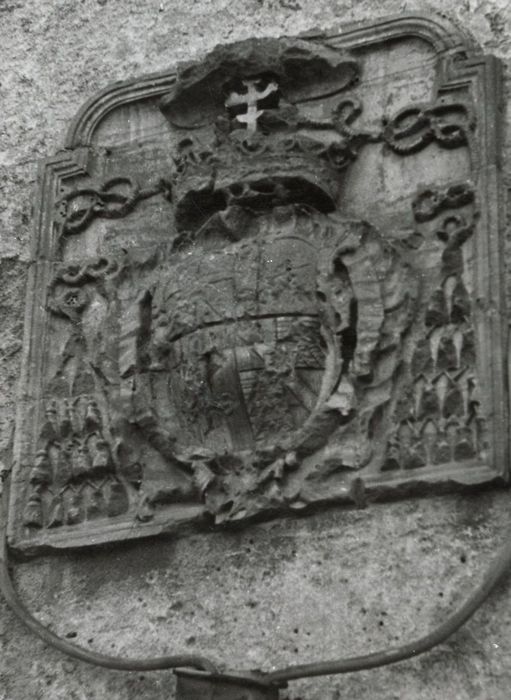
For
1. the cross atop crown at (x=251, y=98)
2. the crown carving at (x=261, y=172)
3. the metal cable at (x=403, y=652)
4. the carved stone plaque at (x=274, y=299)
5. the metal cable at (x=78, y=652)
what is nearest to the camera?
the metal cable at (x=403, y=652)

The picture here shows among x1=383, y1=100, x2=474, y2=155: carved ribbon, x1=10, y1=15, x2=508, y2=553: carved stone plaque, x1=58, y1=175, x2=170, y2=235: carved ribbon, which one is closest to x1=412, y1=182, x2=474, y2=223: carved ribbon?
x1=10, y1=15, x2=508, y2=553: carved stone plaque

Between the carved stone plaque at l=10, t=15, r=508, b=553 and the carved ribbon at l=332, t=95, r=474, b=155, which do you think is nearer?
the carved stone plaque at l=10, t=15, r=508, b=553

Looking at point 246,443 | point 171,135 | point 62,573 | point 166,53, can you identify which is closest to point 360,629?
point 246,443

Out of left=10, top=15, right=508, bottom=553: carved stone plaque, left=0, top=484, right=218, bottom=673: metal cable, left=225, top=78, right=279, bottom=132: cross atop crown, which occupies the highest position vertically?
left=225, top=78, right=279, bottom=132: cross atop crown

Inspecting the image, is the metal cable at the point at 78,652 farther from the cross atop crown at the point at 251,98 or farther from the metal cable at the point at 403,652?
the cross atop crown at the point at 251,98

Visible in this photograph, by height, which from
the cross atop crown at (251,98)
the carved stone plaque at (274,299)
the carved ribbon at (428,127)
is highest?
the cross atop crown at (251,98)

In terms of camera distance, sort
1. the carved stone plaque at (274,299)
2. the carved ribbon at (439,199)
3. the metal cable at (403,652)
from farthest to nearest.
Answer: the carved ribbon at (439,199)
the carved stone plaque at (274,299)
the metal cable at (403,652)

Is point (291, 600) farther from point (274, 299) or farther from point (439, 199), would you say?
point (439, 199)

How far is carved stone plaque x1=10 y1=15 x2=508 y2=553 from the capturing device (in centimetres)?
422

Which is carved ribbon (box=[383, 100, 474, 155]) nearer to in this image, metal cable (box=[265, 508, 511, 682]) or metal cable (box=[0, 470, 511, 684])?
metal cable (box=[0, 470, 511, 684])

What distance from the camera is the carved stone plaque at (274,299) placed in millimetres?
4223

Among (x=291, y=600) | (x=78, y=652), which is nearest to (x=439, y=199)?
(x=291, y=600)

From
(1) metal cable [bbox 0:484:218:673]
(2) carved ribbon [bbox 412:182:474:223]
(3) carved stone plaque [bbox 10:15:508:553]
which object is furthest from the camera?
(2) carved ribbon [bbox 412:182:474:223]

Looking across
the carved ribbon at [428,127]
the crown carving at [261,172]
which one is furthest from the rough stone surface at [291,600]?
the crown carving at [261,172]
